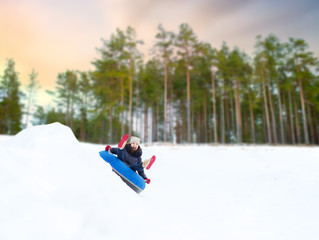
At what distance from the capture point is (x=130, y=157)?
14.3ft

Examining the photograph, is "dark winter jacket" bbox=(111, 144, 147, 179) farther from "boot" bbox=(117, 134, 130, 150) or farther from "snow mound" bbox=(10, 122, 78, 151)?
"snow mound" bbox=(10, 122, 78, 151)

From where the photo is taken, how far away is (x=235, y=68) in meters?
24.2

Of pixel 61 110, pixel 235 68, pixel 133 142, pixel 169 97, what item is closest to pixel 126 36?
pixel 169 97

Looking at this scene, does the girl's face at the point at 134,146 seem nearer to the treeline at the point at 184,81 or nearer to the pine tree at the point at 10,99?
the treeline at the point at 184,81

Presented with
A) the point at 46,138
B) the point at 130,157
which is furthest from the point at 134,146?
the point at 46,138

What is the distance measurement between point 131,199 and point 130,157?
1323mm

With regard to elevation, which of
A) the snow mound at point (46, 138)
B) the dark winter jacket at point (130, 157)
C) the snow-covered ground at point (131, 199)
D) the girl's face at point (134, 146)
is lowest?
the snow-covered ground at point (131, 199)

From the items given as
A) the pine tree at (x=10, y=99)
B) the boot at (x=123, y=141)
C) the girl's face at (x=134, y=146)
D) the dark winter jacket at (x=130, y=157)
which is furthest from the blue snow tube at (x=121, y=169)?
the pine tree at (x=10, y=99)

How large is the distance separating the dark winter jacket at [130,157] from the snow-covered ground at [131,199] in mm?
504

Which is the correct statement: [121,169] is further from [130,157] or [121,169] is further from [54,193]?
[54,193]

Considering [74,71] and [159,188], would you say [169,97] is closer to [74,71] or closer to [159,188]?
[74,71]

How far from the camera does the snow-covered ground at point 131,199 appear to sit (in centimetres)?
200

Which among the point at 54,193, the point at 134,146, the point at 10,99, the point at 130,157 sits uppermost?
the point at 10,99

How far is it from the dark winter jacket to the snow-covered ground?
0.50 m
